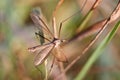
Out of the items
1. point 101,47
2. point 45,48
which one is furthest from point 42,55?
point 101,47

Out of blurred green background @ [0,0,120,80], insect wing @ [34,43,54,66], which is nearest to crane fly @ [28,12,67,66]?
insect wing @ [34,43,54,66]

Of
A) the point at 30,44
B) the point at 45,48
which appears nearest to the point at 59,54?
the point at 45,48

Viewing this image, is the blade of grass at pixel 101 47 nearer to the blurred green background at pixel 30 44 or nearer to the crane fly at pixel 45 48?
the crane fly at pixel 45 48

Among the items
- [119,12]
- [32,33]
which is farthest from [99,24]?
[32,33]

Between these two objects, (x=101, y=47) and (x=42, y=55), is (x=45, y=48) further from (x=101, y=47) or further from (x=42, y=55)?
(x=101, y=47)

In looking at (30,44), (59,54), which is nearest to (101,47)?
(59,54)

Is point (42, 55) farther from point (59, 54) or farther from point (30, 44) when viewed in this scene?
point (30, 44)

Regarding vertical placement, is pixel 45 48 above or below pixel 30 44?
above

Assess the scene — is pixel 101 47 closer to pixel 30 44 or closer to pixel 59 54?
pixel 59 54

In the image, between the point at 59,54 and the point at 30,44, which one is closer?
the point at 59,54

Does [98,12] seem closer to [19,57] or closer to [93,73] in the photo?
[93,73]
